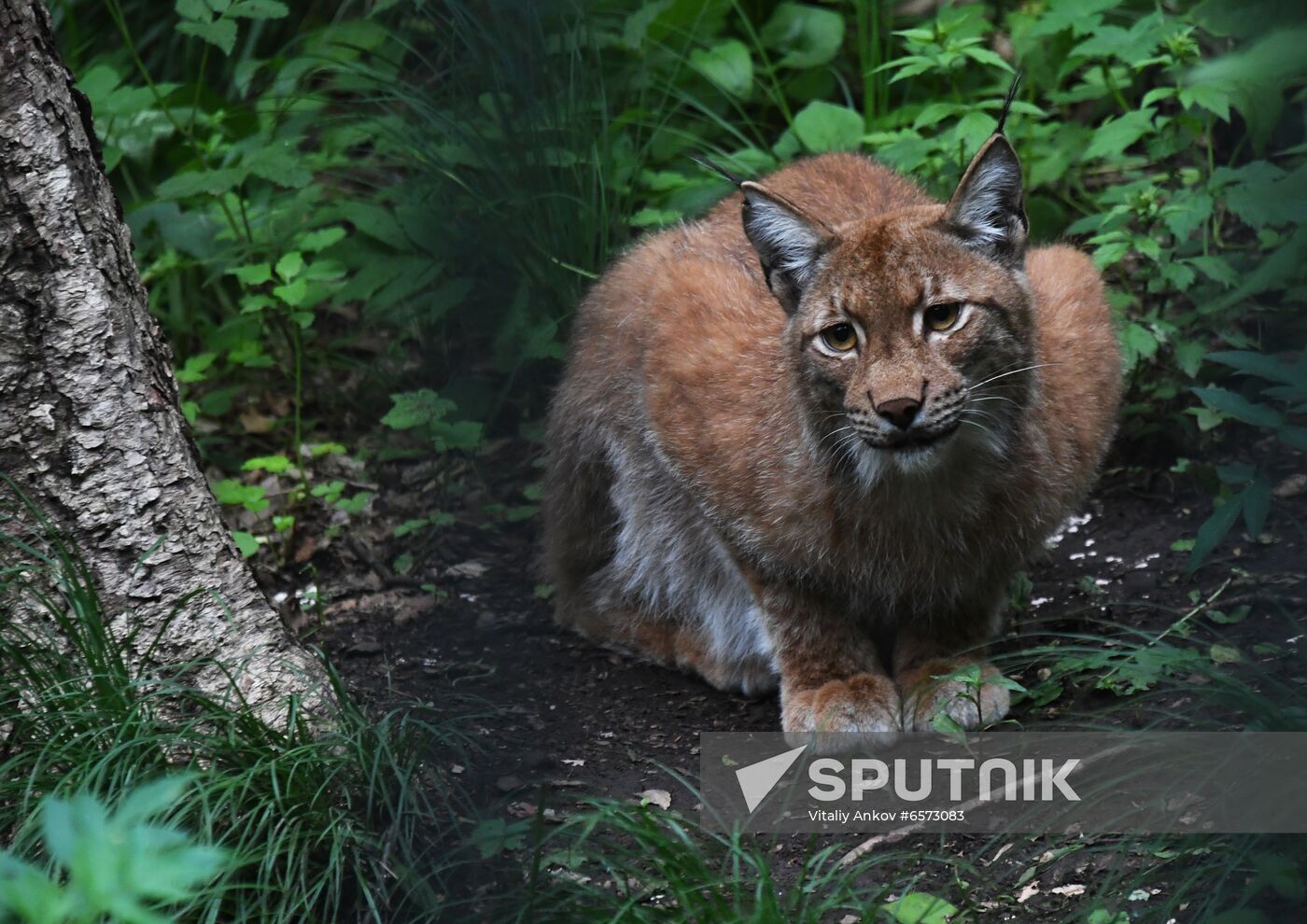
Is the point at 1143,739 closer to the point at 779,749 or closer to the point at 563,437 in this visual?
the point at 779,749

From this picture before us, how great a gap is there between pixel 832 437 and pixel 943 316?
41cm

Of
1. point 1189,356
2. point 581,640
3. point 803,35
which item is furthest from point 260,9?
point 1189,356

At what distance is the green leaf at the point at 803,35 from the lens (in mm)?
5754

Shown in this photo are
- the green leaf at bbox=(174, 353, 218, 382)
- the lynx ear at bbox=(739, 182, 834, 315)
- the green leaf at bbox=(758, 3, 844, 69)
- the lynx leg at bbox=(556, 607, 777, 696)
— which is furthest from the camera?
the green leaf at bbox=(758, 3, 844, 69)

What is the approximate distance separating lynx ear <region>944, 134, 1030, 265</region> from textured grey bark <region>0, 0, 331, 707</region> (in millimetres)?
1878

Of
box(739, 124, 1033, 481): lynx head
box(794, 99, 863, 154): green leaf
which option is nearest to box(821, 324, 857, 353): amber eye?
box(739, 124, 1033, 481): lynx head

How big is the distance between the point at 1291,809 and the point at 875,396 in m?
1.18

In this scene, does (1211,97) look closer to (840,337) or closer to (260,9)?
(840,337)

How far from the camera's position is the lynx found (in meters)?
3.28

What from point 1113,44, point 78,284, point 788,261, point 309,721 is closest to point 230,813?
point 309,721

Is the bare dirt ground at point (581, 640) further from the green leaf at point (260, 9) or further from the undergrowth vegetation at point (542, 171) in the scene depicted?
the green leaf at point (260, 9)

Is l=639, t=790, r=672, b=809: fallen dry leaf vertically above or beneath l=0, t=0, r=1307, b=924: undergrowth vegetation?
beneath

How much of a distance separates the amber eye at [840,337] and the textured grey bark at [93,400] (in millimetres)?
1451

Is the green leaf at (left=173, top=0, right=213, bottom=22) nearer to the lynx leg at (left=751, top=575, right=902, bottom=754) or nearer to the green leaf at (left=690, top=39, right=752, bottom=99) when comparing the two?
the green leaf at (left=690, top=39, right=752, bottom=99)
